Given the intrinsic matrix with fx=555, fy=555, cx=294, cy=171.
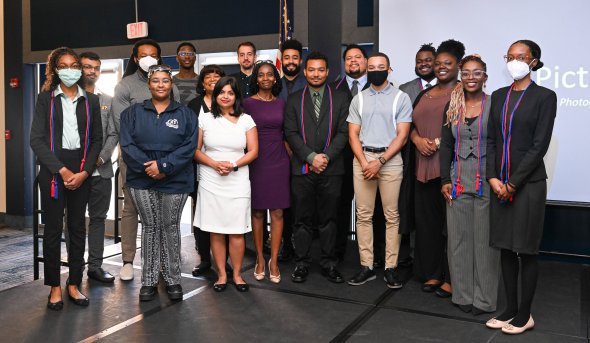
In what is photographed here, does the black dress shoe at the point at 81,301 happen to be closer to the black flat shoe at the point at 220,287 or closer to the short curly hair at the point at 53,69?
the black flat shoe at the point at 220,287

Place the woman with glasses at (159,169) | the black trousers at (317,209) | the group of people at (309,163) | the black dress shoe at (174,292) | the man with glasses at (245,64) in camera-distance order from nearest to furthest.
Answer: the group of people at (309,163) → the woman with glasses at (159,169) → the black dress shoe at (174,292) → the black trousers at (317,209) → the man with glasses at (245,64)

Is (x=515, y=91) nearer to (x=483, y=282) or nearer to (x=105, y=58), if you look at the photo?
(x=483, y=282)

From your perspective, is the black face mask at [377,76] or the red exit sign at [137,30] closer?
the black face mask at [377,76]

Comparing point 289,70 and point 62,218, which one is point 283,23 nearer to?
point 289,70

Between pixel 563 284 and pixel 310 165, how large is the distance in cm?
200

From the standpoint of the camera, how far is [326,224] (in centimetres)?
395

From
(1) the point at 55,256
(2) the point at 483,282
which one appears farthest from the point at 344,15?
(1) the point at 55,256

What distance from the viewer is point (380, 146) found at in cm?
371

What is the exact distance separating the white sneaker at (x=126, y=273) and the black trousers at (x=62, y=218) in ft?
1.75

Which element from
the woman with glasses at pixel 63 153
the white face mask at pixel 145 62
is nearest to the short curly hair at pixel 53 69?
the woman with glasses at pixel 63 153

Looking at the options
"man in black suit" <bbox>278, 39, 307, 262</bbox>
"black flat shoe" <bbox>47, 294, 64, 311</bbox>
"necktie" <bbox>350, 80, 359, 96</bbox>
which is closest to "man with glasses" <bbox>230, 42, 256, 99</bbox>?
"man in black suit" <bbox>278, 39, 307, 262</bbox>

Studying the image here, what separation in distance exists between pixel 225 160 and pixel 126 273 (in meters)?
1.19

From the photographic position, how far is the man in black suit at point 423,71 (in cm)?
406

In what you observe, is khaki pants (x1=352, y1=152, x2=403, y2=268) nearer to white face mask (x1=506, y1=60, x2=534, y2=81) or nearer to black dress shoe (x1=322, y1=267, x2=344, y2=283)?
black dress shoe (x1=322, y1=267, x2=344, y2=283)
